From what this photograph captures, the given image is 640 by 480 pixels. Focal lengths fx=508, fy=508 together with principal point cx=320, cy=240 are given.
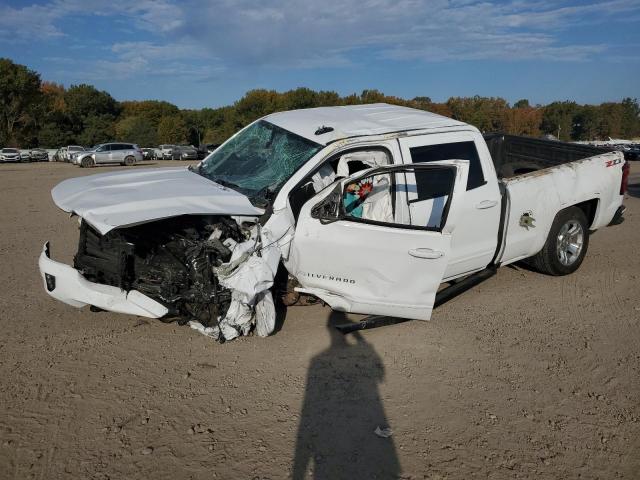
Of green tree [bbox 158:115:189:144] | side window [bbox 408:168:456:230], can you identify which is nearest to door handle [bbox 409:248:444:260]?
side window [bbox 408:168:456:230]

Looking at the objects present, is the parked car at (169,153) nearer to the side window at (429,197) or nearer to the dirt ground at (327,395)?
the dirt ground at (327,395)

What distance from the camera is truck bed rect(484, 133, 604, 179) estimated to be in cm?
734

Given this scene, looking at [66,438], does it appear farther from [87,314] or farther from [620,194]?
[620,194]

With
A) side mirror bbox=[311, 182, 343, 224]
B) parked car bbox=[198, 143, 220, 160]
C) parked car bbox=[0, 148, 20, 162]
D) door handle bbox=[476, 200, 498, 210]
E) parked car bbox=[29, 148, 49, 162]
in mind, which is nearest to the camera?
side mirror bbox=[311, 182, 343, 224]

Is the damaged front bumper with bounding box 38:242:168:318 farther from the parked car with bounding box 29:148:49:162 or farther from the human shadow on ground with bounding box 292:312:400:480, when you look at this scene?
the parked car with bounding box 29:148:49:162

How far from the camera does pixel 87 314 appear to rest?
5059mm

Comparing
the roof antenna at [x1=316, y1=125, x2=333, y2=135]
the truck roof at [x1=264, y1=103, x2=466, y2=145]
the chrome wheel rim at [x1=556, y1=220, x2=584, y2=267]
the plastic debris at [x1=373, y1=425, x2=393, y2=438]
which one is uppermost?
the truck roof at [x1=264, y1=103, x2=466, y2=145]

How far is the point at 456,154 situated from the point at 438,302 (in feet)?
5.02

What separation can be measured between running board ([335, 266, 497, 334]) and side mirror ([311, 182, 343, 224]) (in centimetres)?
99

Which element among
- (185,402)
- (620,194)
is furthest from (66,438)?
(620,194)

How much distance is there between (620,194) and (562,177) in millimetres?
1399

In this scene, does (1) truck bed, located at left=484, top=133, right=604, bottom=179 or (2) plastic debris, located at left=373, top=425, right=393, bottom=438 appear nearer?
(2) plastic debris, located at left=373, top=425, right=393, bottom=438

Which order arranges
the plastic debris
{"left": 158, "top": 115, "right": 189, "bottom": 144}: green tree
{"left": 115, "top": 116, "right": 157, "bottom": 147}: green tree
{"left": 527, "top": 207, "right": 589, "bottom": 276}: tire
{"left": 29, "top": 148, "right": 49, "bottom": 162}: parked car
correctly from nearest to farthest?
the plastic debris, {"left": 527, "top": 207, "right": 589, "bottom": 276}: tire, {"left": 29, "top": 148, "right": 49, "bottom": 162}: parked car, {"left": 115, "top": 116, "right": 157, "bottom": 147}: green tree, {"left": 158, "top": 115, "right": 189, "bottom": 144}: green tree

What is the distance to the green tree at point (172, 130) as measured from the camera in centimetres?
7219
